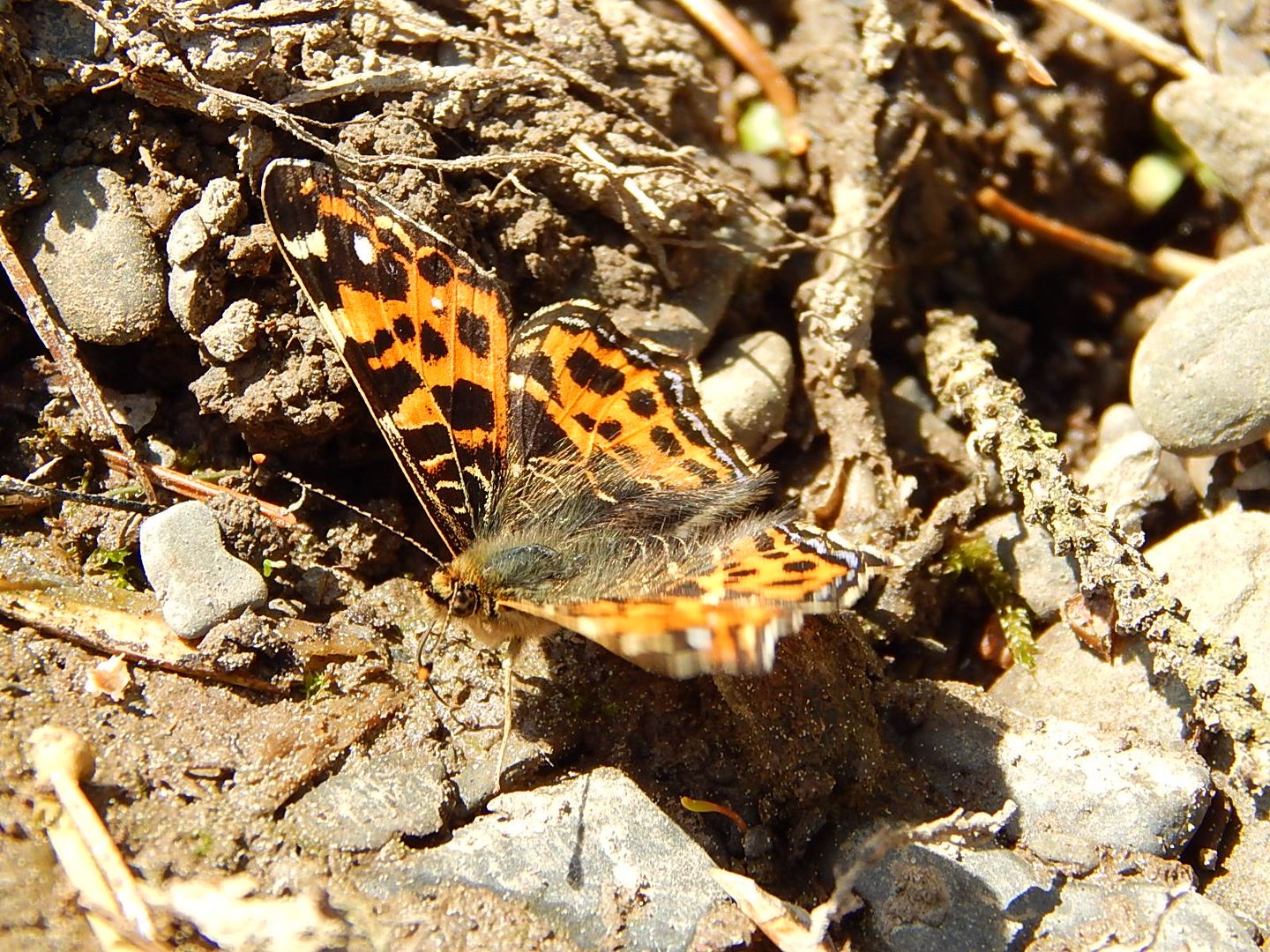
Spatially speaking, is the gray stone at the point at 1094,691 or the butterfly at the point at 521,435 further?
the gray stone at the point at 1094,691

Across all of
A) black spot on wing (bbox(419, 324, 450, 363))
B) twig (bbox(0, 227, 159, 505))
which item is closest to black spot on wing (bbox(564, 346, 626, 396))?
black spot on wing (bbox(419, 324, 450, 363))

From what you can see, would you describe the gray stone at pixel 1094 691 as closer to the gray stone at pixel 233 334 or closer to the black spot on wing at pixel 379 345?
the black spot on wing at pixel 379 345

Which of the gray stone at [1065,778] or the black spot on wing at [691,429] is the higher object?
the black spot on wing at [691,429]

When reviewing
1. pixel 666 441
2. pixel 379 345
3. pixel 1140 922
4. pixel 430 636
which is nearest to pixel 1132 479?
pixel 1140 922

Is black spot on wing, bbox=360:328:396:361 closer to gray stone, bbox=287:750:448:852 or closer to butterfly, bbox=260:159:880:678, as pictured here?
butterfly, bbox=260:159:880:678

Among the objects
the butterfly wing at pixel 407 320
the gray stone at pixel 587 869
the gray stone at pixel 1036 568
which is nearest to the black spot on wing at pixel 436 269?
the butterfly wing at pixel 407 320

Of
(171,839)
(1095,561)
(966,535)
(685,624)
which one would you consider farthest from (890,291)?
(171,839)

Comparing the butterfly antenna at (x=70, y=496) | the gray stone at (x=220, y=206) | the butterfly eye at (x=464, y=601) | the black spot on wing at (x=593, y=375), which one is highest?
the gray stone at (x=220, y=206)
